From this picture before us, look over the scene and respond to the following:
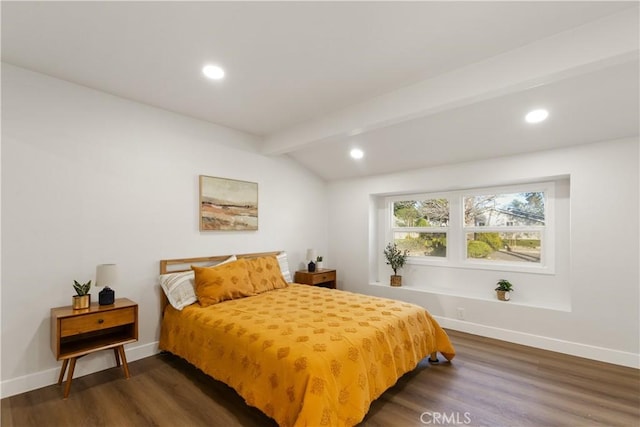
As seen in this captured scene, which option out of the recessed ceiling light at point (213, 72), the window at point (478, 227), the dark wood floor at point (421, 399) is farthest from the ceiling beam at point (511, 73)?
the dark wood floor at point (421, 399)

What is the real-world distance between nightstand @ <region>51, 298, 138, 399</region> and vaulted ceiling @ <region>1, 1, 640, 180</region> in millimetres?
Answer: 1969

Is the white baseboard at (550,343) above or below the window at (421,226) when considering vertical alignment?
below

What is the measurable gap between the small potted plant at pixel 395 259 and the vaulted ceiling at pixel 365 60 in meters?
1.90

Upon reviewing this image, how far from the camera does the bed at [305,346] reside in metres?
1.83

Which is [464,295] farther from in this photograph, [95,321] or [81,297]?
[81,297]

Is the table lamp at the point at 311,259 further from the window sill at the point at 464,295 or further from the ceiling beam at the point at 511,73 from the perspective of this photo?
the ceiling beam at the point at 511,73

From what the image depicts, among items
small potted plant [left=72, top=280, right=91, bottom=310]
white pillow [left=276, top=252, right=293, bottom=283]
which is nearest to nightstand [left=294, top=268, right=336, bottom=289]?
white pillow [left=276, top=252, right=293, bottom=283]

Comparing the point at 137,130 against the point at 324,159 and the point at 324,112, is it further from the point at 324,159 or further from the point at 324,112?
the point at 324,159

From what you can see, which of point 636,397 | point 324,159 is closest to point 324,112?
point 324,159

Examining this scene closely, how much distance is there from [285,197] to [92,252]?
2.48 meters

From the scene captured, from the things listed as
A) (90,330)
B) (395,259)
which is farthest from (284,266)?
(90,330)

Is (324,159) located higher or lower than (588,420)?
higher

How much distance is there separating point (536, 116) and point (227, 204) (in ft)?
11.3

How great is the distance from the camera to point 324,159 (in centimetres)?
468
